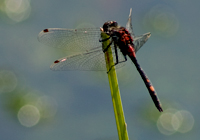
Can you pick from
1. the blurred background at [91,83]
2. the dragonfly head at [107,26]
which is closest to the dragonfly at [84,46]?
the dragonfly head at [107,26]

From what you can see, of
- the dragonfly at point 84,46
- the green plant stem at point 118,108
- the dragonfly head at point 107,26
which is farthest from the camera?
the dragonfly at point 84,46

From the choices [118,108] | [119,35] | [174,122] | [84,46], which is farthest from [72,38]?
[174,122]

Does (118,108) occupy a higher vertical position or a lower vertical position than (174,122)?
lower

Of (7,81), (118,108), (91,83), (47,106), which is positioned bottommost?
(118,108)

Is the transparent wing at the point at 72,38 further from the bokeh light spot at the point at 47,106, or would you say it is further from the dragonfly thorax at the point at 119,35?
the bokeh light spot at the point at 47,106

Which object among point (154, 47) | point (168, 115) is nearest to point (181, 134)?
point (168, 115)

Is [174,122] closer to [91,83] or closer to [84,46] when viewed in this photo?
[91,83]

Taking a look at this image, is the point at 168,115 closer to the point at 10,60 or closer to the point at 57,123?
the point at 57,123
